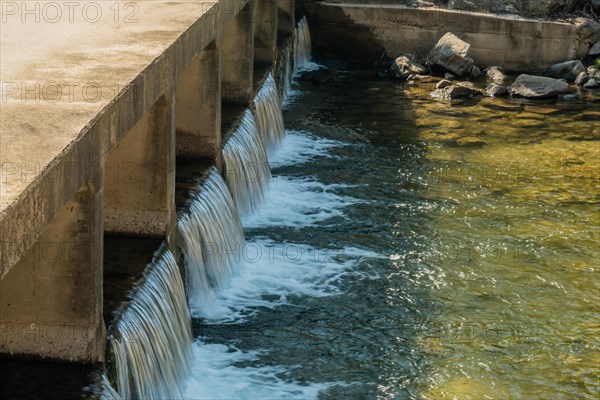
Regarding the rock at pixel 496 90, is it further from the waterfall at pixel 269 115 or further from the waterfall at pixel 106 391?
the waterfall at pixel 106 391

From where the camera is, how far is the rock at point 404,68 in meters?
19.8

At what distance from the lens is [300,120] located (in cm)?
1675

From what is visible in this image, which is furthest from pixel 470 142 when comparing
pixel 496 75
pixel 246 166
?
pixel 246 166

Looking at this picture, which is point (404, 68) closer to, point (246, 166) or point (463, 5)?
point (463, 5)

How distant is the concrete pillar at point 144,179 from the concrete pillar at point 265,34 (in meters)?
7.09

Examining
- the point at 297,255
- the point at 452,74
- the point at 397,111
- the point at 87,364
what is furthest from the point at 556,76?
the point at 87,364

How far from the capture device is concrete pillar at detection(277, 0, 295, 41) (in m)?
19.0

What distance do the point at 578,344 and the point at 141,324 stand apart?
4110 millimetres

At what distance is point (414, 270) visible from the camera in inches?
441

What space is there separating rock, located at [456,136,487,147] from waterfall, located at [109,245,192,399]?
781 centimetres

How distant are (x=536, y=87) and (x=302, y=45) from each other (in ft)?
14.1

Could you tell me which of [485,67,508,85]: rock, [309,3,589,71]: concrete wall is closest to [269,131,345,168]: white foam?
[485,67,508,85]: rock

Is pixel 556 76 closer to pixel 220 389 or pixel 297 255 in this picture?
pixel 297 255

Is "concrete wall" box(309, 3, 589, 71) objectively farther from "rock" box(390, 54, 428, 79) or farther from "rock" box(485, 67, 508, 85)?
"rock" box(390, 54, 428, 79)
